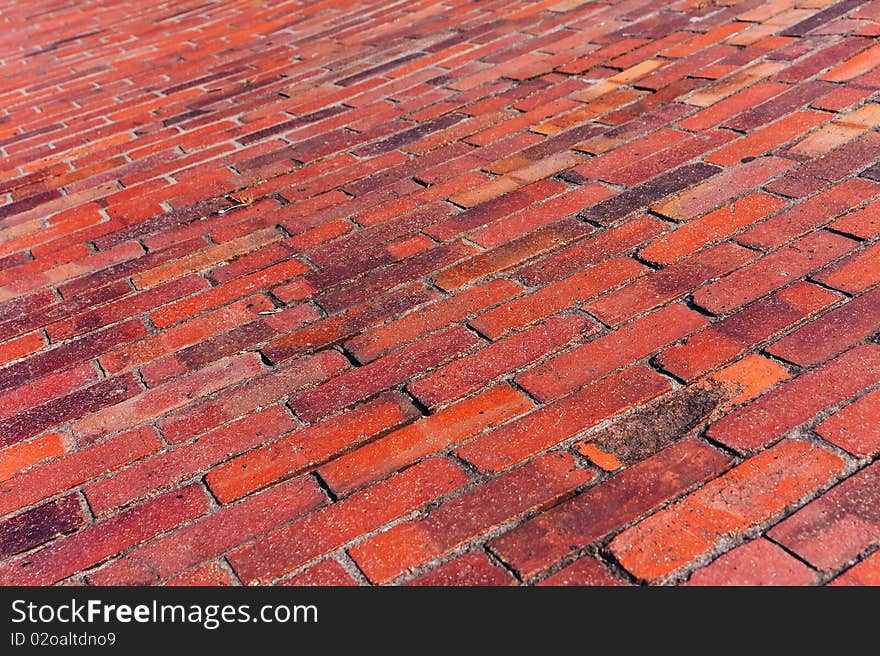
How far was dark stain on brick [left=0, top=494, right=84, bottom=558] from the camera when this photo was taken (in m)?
1.37

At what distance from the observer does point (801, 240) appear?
170 cm

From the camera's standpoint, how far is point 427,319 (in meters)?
1.68

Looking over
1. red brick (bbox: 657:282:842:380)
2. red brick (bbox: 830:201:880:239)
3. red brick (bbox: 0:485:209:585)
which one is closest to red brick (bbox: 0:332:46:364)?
red brick (bbox: 0:485:209:585)

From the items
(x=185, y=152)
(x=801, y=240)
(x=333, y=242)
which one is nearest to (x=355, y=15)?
(x=185, y=152)

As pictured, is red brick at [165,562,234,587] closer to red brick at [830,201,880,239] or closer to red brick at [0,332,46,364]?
red brick at [0,332,46,364]

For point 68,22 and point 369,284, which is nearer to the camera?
point 369,284

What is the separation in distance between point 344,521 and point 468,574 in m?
0.22

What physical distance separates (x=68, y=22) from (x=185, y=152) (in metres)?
1.87

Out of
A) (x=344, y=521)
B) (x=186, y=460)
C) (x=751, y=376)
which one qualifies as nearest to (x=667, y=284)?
(x=751, y=376)

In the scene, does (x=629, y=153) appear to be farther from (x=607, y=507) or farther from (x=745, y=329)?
(x=607, y=507)

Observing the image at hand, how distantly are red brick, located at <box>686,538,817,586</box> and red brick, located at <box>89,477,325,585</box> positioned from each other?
0.59m

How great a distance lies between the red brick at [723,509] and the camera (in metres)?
1.18

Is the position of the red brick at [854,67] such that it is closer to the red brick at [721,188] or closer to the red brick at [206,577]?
the red brick at [721,188]

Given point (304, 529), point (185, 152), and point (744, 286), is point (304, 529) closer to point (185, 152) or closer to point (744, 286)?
point (744, 286)
